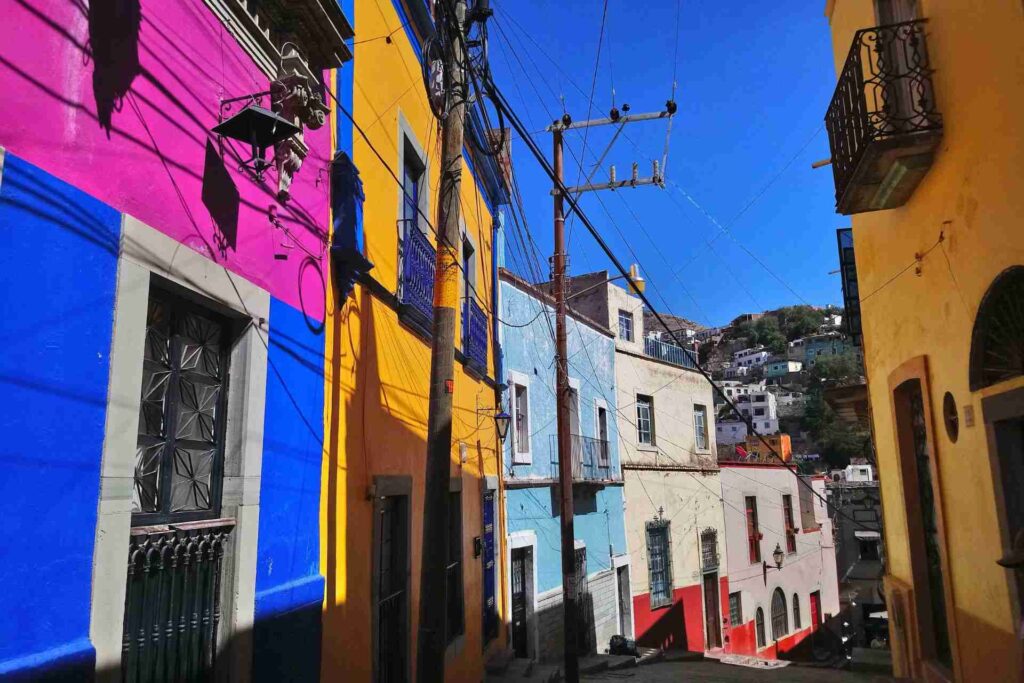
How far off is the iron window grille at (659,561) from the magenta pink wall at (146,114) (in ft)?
57.1

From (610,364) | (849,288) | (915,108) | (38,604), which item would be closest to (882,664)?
(849,288)

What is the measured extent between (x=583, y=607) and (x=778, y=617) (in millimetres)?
12179

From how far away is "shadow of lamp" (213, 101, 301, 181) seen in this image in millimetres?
3668

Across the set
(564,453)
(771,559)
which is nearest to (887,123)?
(564,453)

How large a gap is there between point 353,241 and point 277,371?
1.40 metres

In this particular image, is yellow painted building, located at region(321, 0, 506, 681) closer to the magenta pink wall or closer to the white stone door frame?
the white stone door frame

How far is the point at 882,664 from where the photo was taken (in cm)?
1391

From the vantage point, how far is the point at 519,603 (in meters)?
13.8

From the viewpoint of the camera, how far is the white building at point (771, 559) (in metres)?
23.1

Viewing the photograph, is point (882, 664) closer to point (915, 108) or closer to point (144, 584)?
point (915, 108)

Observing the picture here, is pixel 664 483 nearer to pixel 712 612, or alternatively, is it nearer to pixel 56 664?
pixel 712 612

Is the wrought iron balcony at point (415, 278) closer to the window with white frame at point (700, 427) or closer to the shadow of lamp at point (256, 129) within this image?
the shadow of lamp at point (256, 129)

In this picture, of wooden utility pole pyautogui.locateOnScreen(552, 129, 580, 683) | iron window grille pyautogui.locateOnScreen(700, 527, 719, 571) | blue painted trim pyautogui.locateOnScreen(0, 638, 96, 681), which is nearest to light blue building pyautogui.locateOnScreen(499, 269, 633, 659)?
wooden utility pole pyautogui.locateOnScreen(552, 129, 580, 683)

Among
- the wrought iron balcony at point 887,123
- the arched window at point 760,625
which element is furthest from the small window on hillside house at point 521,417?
the arched window at point 760,625
